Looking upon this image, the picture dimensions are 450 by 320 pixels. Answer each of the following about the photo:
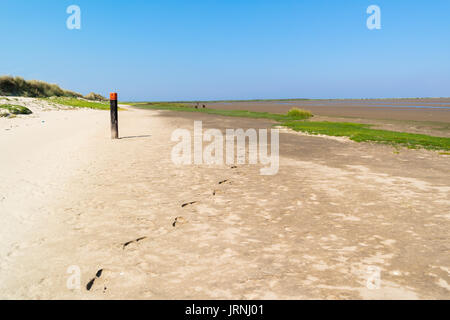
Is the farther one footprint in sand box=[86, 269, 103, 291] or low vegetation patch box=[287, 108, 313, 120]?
low vegetation patch box=[287, 108, 313, 120]

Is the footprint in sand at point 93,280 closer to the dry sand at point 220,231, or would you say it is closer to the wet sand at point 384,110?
the dry sand at point 220,231

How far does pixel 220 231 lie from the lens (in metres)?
4.29

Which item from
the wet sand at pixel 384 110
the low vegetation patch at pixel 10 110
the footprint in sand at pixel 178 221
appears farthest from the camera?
the wet sand at pixel 384 110

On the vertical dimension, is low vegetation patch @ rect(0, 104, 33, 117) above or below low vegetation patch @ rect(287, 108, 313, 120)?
below

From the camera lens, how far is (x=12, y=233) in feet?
13.3

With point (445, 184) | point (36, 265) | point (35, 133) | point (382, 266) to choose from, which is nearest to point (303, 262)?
point (382, 266)

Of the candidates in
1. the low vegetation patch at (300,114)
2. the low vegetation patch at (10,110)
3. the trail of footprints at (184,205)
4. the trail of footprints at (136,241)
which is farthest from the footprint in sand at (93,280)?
the low vegetation patch at (300,114)

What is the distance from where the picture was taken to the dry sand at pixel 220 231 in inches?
118

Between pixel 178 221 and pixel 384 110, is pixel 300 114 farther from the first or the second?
pixel 178 221

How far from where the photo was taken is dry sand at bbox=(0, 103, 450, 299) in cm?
299

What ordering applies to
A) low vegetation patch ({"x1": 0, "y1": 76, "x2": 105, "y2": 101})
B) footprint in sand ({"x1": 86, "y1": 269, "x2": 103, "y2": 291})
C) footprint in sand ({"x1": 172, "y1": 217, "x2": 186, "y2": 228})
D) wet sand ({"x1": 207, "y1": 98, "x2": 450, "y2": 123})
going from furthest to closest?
low vegetation patch ({"x1": 0, "y1": 76, "x2": 105, "y2": 101}) → wet sand ({"x1": 207, "y1": 98, "x2": 450, "y2": 123}) → footprint in sand ({"x1": 172, "y1": 217, "x2": 186, "y2": 228}) → footprint in sand ({"x1": 86, "y1": 269, "x2": 103, "y2": 291})

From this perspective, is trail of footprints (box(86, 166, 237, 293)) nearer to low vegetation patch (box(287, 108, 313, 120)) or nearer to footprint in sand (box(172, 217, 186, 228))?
footprint in sand (box(172, 217, 186, 228))

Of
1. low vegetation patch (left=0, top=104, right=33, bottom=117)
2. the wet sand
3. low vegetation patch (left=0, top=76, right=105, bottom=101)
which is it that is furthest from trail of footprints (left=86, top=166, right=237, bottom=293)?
low vegetation patch (left=0, top=76, right=105, bottom=101)
